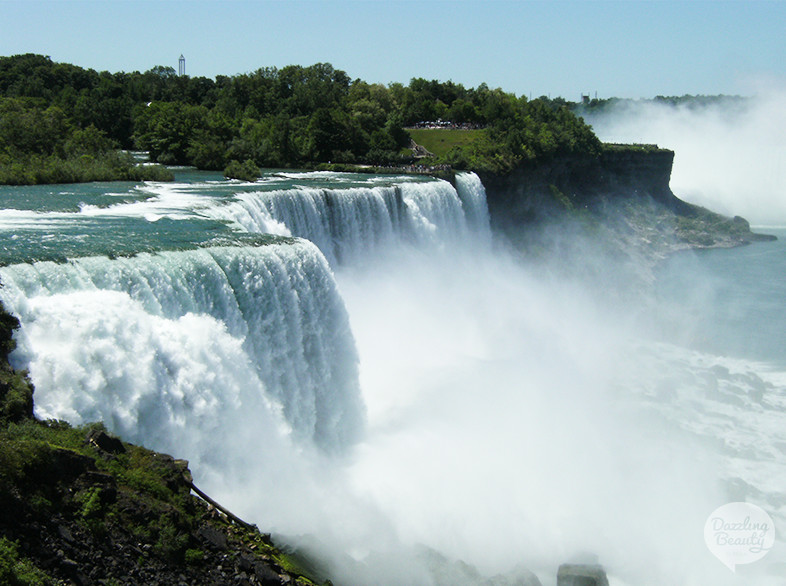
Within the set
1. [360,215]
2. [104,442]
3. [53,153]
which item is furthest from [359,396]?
[53,153]

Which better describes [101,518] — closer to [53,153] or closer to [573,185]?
[53,153]

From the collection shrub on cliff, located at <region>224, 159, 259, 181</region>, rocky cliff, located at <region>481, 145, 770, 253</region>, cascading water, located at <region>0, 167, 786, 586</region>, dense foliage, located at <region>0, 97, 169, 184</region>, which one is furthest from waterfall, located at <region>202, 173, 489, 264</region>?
dense foliage, located at <region>0, 97, 169, 184</region>

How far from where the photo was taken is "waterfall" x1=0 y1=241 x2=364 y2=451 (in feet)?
35.6

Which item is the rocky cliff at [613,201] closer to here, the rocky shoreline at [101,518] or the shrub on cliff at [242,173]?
the shrub on cliff at [242,173]

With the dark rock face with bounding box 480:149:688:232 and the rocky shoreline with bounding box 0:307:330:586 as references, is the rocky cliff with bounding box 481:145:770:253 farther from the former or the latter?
the rocky shoreline with bounding box 0:307:330:586

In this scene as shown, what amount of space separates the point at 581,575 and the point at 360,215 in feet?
50.0

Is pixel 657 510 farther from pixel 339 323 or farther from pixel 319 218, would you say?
pixel 319 218

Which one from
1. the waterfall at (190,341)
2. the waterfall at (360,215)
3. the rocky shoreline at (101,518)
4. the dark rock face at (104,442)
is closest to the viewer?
the rocky shoreline at (101,518)

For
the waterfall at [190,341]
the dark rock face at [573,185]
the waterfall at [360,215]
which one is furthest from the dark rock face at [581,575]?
the dark rock face at [573,185]

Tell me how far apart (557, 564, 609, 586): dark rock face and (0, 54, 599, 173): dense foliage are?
82.4 ft

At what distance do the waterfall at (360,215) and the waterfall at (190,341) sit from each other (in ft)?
13.2

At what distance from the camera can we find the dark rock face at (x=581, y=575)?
487 inches

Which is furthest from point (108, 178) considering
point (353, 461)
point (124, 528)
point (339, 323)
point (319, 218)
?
point (124, 528)

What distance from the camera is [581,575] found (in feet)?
40.8
